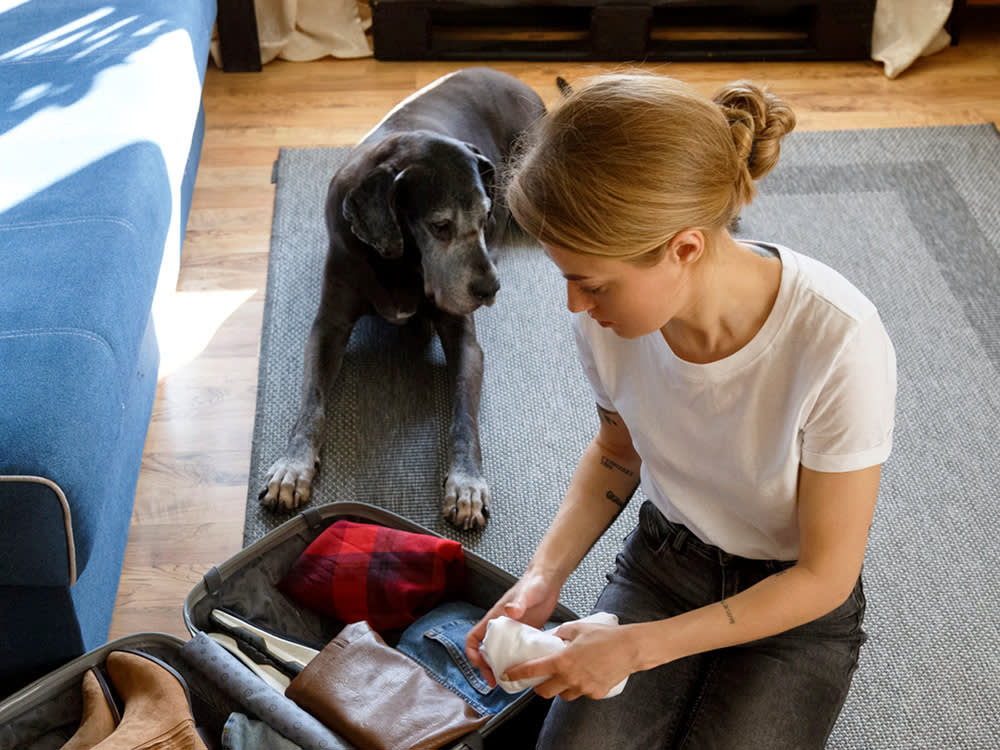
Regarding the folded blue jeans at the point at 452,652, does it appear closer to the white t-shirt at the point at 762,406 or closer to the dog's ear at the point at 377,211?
the white t-shirt at the point at 762,406

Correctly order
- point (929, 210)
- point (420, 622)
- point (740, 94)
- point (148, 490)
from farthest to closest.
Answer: point (929, 210) < point (148, 490) < point (420, 622) < point (740, 94)

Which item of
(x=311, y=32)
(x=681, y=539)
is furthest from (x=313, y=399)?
(x=311, y=32)

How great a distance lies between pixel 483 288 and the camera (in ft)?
6.44

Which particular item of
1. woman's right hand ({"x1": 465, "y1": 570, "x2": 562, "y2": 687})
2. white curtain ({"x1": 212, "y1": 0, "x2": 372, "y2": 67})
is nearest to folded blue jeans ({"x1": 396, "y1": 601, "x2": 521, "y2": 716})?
woman's right hand ({"x1": 465, "y1": 570, "x2": 562, "y2": 687})

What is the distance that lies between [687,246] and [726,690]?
1.79ft

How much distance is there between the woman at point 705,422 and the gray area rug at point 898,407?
0.46 meters

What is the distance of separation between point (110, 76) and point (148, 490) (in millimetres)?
883

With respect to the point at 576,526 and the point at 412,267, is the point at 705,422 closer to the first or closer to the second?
the point at 576,526

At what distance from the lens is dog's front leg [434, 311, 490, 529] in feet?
5.97

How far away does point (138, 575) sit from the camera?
1.73 metres

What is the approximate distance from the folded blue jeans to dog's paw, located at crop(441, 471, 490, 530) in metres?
0.31

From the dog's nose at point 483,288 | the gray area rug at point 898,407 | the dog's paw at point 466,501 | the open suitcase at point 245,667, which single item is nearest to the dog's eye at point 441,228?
the dog's nose at point 483,288

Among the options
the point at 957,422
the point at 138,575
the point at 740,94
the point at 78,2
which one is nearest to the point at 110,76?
the point at 78,2

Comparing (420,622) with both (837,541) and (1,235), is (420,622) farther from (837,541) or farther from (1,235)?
(1,235)
